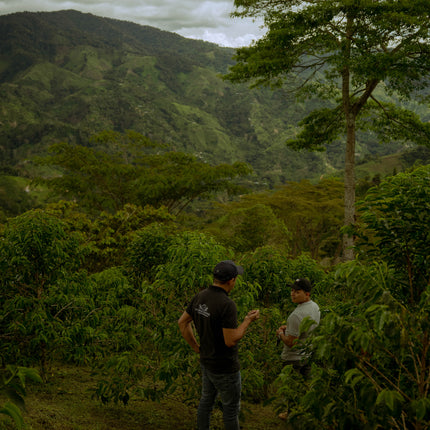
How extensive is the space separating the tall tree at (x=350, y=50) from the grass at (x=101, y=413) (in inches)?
193

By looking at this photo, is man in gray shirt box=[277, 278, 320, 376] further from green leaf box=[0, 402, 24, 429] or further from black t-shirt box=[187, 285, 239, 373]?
green leaf box=[0, 402, 24, 429]

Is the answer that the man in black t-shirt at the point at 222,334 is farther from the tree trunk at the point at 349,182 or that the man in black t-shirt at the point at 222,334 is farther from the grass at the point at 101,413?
the tree trunk at the point at 349,182

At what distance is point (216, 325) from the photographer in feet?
9.58

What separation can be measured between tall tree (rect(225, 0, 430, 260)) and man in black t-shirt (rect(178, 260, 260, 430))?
5.69m

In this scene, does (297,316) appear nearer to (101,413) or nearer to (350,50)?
(101,413)

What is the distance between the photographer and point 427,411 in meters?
1.60

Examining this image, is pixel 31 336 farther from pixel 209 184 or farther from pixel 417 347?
pixel 209 184

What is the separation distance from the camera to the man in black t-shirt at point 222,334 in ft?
9.45

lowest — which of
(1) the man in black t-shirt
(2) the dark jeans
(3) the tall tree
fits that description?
(2) the dark jeans

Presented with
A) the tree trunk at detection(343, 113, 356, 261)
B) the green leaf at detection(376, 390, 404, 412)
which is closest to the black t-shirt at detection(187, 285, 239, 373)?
the green leaf at detection(376, 390, 404, 412)

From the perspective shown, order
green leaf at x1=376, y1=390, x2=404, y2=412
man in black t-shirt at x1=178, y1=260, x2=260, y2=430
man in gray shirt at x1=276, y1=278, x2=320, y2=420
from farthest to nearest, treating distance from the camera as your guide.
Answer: man in gray shirt at x1=276, y1=278, x2=320, y2=420
man in black t-shirt at x1=178, y1=260, x2=260, y2=430
green leaf at x1=376, y1=390, x2=404, y2=412

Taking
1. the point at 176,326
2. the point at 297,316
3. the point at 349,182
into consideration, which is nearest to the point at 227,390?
the point at 176,326

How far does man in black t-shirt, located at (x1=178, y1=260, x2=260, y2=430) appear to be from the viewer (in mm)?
2879

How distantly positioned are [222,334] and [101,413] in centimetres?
229
